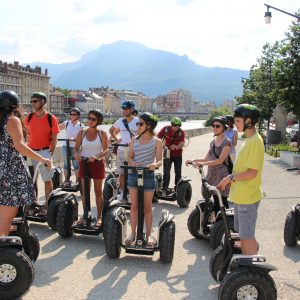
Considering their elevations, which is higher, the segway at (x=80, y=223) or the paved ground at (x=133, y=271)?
the segway at (x=80, y=223)

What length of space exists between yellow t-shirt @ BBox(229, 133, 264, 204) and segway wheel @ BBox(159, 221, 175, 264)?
133cm

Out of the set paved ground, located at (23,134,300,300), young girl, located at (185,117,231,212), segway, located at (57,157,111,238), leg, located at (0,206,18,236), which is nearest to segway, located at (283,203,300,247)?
paved ground, located at (23,134,300,300)

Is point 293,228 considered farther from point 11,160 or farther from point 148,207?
point 11,160

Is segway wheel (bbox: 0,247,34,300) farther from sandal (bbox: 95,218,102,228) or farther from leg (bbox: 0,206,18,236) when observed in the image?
sandal (bbox: 95,218,102,228)

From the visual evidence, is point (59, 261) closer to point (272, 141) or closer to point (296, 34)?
point (296, 34)

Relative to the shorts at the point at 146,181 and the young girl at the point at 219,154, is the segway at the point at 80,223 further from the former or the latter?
the young girl at the point at 219,154

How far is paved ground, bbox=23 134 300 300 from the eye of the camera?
4.65m

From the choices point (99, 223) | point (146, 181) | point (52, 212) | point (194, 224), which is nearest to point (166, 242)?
point (146, 181)

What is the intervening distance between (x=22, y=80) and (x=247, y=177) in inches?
5632

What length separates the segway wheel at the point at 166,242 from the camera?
18.0ft

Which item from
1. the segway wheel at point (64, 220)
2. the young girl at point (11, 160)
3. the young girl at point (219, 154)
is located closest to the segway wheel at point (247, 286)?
the young girl at point (11, 160)

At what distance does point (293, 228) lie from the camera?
6445 mm

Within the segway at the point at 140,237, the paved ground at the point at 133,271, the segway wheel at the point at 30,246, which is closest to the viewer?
the paved ground at the point at 133,271

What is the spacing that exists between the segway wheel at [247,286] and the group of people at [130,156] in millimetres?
393
